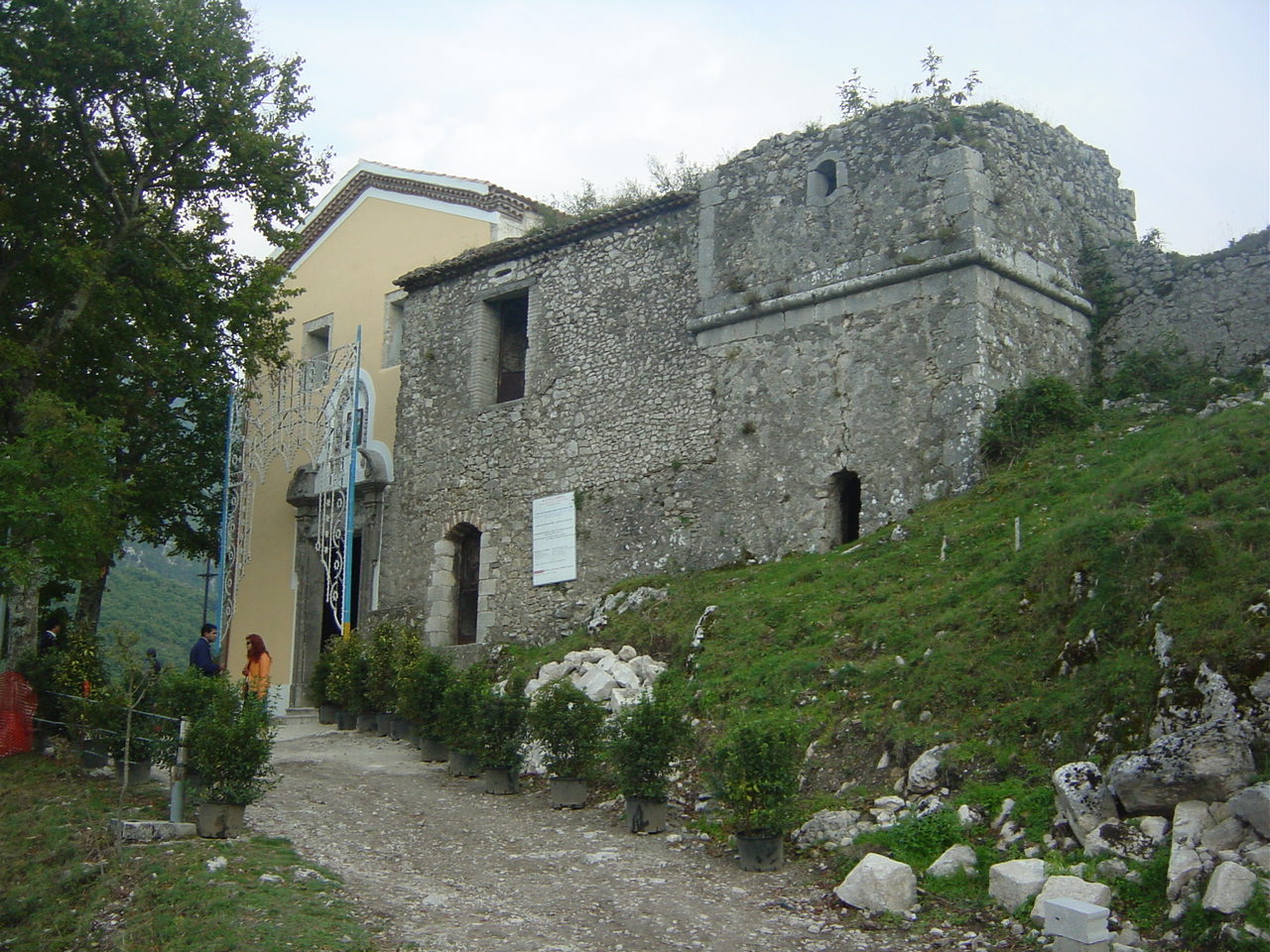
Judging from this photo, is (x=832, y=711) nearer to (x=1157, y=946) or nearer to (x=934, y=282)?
(x=1157, y=946)

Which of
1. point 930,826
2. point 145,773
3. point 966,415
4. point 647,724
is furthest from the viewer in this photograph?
point 966,415

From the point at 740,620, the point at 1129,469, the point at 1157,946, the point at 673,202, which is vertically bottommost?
the point at 1157,946

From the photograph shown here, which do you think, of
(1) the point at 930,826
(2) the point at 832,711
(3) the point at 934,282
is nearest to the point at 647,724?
(2) the point at 832,711

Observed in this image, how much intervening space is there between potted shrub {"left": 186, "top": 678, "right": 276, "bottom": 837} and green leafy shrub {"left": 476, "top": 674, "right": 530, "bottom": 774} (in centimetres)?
215

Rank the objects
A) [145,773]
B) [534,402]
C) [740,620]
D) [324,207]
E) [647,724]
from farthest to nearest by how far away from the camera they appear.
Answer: [324,207] → [534,402] → [740,620] → [145,773] → [647,724]

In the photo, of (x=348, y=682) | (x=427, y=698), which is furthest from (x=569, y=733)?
(x=348, y=682)

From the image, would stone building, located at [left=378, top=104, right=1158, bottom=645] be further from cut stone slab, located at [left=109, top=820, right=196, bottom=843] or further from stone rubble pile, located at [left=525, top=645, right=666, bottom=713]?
cut stone slab, located at [left=109, top=820, right=196, bottom=843]

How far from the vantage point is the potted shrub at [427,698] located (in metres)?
12.5

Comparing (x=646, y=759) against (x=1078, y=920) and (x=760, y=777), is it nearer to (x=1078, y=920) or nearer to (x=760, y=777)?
(x=760, y=777)

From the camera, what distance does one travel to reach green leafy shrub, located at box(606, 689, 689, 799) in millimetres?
9320

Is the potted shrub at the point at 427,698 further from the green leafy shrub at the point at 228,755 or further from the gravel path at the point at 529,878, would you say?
the green leafy shrub at the point at 228,755

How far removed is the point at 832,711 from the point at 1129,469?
3777 millimetres

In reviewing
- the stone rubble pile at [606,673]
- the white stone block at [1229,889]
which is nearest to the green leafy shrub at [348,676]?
the stone rubble pile at [606,673]

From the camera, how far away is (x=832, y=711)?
967 centimetres
